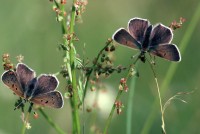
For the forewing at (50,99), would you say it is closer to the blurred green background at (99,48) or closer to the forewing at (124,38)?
the forewing at (124,38)

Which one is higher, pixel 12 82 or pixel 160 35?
pixel 160 35

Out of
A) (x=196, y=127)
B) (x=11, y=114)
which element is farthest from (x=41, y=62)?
(x=196, y=127)

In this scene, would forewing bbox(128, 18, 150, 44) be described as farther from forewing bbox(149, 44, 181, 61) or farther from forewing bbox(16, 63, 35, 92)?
forewing bbox(16, 63, 35, 92)

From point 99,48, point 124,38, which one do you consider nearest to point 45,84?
point 124,38

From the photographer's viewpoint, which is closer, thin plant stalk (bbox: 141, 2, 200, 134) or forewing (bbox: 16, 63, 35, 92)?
forewing (bbox: 16, 63, 35, 92)

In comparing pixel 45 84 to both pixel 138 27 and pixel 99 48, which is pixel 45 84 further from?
pixel 99 48

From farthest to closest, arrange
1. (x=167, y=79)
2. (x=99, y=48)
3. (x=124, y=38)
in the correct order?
(x=99, y=48), (x=167, y=79), (x=124, y=38)

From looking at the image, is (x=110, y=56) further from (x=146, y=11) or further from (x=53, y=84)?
(x=146, y=11)

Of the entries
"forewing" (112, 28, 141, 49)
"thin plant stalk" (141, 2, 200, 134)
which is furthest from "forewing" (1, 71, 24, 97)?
"thin plant stalk" (141, 2, 200, 134)
